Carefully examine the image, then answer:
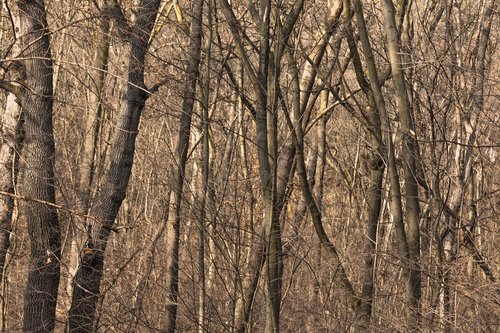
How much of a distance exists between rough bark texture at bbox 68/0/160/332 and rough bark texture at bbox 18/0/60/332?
297 mm

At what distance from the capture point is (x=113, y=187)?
9164mm

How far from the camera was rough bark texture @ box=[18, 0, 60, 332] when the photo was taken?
8906mm

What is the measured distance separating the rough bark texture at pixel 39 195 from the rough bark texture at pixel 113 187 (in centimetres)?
30

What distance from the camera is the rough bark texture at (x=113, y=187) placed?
29.5ft

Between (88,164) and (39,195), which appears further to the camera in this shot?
(88,164)

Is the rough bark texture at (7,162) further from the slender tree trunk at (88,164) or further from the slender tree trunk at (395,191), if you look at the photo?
the slender tree trunk at (395,191)

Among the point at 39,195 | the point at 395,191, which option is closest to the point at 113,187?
the point at 39,195

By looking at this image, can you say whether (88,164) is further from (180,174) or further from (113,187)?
(180,174)

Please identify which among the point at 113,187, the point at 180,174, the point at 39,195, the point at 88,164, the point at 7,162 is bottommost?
the point at 39,195

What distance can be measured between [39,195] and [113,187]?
0.80 meters

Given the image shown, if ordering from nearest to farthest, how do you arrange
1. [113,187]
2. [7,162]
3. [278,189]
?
[278,189]
[113,187]
[7,162]

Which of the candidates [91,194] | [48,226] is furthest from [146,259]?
[48,226]

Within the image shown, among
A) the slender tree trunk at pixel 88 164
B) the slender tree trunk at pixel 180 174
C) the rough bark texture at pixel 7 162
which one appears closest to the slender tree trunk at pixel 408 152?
the slender tree trunk at pixel 180 174

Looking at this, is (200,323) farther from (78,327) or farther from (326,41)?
(326,41)
